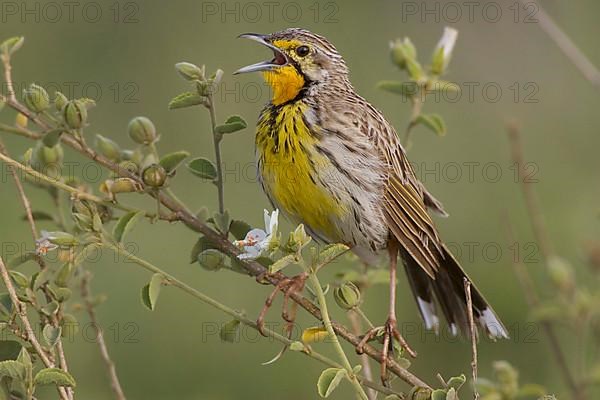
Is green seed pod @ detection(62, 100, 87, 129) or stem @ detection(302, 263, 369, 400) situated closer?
stem @ detection(302, 263, 369, 400)

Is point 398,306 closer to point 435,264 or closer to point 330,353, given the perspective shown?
point 330,353

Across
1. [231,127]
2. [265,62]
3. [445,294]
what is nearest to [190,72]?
[231,127]

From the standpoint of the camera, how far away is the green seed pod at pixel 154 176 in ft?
11.1

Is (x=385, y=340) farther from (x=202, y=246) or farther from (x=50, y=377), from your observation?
(x=50, y=377)

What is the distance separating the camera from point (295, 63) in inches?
180

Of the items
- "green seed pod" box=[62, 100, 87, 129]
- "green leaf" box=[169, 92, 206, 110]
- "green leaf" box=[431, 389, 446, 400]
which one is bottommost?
"green leaf" box=[431, 389, 446, 400]

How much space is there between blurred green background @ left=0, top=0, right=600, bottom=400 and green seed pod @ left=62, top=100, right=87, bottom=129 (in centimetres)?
214

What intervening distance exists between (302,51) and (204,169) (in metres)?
1.19

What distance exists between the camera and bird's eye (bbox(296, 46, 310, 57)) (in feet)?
15.1

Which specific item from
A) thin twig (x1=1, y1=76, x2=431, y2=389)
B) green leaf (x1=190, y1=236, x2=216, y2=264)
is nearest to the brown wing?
thin twig (x1=1, y1=76, x2=431, y2=389)

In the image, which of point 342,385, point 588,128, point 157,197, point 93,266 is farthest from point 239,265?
point 588,128

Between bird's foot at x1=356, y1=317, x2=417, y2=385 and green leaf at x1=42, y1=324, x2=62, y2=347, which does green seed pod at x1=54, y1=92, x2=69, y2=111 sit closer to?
green leaf at x1=42, y1=324, x2=62, y2=347

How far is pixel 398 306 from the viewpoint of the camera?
5.96 meters

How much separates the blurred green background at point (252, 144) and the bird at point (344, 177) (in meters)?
0.93
